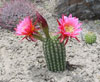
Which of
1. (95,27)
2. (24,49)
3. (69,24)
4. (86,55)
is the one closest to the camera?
(69,24)

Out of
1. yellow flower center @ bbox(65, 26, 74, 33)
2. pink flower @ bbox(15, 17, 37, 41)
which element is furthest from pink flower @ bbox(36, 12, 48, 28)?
yellow flower center @ bbox(65, 26, 74, 33)

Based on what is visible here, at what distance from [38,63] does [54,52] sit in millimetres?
666

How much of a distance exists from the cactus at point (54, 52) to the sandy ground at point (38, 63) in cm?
20

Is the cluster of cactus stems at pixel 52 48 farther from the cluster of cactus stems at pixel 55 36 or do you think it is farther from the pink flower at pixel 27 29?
the pink flower at pixel 27 29

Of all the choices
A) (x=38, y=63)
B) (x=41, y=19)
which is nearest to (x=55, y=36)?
(x=41, y=19)

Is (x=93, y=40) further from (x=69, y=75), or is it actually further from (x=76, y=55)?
(x=69, y=75)

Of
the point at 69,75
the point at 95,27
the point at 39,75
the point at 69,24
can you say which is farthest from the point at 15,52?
the point at 95,27

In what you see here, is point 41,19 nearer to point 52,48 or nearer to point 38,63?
point 52,48

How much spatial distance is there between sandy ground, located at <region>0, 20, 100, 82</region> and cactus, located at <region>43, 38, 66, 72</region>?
0.66 ft

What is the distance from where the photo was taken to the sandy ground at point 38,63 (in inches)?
110

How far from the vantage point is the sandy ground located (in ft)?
9.14

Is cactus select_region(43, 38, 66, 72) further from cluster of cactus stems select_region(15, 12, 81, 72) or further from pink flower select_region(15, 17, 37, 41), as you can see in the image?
pink flower select_region(15, 17, 37, 41)

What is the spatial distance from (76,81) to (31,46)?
133 cm

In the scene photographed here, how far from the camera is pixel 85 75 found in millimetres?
2828
